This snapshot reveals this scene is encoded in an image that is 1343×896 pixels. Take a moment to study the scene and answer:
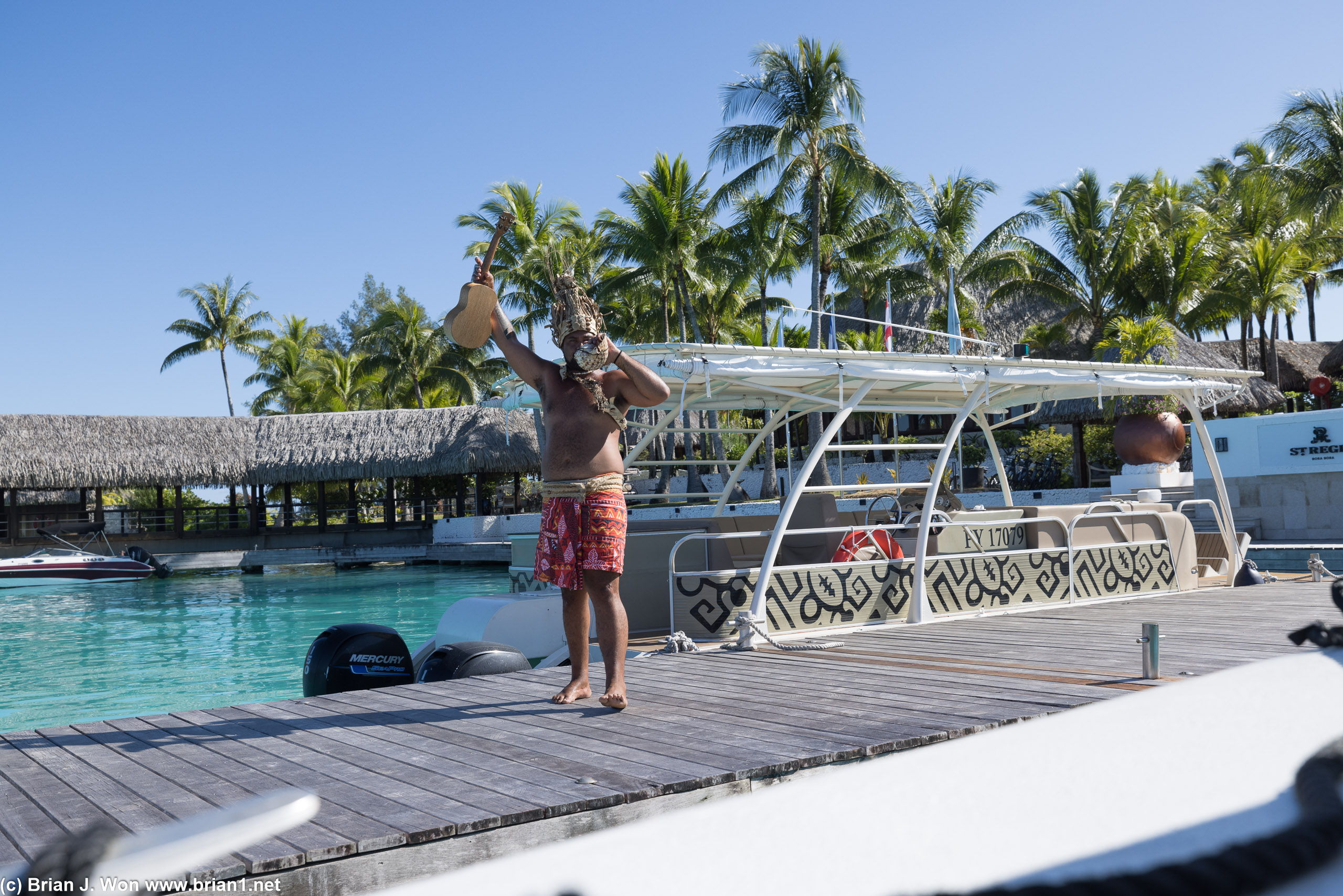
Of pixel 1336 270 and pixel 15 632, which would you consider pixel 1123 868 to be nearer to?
pixel 15 632

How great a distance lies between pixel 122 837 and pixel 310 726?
11.5 ft

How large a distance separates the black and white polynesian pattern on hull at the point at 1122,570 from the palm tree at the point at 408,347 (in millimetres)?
34334

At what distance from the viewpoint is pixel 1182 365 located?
23.1 m

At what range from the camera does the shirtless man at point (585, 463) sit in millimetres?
4152

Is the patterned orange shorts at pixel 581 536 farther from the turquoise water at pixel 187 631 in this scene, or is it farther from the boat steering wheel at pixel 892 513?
the turquoise water at pixel 187 631

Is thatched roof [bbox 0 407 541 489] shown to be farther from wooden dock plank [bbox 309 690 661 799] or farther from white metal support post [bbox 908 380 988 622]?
wooden dock plank [bbox 309 690 661 799]

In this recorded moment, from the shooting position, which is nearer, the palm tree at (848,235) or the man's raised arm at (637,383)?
the man's raised arm at (637,383)

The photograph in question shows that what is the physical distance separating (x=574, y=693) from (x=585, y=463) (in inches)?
42.8

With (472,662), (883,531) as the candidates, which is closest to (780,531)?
(883,531)

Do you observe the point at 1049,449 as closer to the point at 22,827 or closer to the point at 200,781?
the point at 200,781

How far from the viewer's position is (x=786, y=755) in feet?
11.0

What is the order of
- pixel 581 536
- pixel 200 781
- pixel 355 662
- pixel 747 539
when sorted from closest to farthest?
1. pixel 200 781
2. pixel 581 536
3. pixel 355 662
4. pixel 747 539

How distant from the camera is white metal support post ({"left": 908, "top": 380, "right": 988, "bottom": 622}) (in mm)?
6965

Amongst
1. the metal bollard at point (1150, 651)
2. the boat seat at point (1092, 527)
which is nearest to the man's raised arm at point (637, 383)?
the metal bollard at point (1150, 651)
